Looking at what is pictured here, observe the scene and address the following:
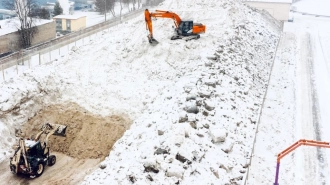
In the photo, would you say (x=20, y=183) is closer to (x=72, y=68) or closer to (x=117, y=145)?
(x=117, y=145)

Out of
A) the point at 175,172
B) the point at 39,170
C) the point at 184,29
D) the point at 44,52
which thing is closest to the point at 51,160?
the point at 39,170

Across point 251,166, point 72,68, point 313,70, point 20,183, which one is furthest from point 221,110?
point 313,70

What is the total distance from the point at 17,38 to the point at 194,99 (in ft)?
103

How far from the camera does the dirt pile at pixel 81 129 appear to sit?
1902 cm

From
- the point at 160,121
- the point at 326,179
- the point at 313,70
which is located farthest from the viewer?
the point at 313,70

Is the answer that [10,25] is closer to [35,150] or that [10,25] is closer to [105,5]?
[105,5]

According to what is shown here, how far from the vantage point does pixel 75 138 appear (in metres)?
19.8

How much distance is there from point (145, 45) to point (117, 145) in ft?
42.8

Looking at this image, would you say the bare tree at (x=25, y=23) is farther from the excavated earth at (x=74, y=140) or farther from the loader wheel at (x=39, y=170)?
the loader wheel at (x=39, y=170)

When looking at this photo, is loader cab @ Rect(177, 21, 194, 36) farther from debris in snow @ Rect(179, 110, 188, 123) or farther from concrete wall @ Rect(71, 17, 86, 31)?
concrete wall @ Rect(71, 17, 86, 31)

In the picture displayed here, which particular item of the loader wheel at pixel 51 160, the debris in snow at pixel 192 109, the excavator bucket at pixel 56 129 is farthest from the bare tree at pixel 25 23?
the debris in snow at pixel 192 109

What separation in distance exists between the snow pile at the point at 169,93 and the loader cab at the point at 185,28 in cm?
118

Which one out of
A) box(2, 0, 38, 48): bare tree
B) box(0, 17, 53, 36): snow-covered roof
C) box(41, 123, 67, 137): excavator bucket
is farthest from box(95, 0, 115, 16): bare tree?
box(41, 123, 67, 137): excavator bucket

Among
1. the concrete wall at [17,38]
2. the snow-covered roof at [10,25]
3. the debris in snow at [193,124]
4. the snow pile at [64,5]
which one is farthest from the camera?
the snow pile at [64,5]
